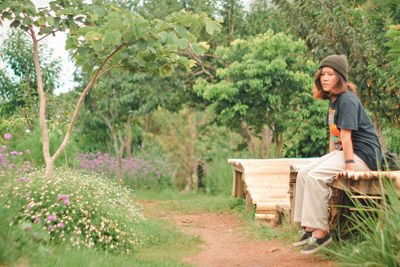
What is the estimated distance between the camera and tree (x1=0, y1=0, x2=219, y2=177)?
3.72 metres

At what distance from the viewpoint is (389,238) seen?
276cm

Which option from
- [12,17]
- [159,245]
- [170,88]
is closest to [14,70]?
[170,88]

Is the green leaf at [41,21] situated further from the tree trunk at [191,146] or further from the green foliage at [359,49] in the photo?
the tree trunk at [191,146]

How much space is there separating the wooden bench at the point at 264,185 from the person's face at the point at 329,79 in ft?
7.09

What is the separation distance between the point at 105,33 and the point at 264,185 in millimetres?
4397

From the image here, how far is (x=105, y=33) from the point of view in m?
3.63

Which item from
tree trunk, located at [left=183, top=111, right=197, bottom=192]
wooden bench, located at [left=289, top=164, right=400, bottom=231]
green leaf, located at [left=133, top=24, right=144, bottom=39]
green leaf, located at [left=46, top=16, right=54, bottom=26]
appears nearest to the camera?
wooden bench, located at [left=289, top=164, right=400, bottom=231]

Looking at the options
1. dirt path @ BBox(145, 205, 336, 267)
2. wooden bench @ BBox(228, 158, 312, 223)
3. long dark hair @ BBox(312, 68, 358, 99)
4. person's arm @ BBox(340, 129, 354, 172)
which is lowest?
dirt path @ BBox(145, 205, 336, 267)

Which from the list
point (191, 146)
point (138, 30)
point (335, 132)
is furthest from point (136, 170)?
point (138, 30)

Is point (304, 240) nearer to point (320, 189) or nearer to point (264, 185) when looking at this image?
point (320, 189)

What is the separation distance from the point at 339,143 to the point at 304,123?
253 inches

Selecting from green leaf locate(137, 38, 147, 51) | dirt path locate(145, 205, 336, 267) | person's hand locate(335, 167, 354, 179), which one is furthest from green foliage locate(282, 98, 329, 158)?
green leaf locate(137, 38, 147, 51)

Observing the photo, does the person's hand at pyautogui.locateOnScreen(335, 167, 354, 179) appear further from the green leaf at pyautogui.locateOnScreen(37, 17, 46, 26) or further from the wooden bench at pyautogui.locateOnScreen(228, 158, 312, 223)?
the green leaf at pyautogui.locateOnScreen(37, 17, 46, 26)

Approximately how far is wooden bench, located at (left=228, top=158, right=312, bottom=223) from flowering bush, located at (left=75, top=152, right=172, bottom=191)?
5.56 m
